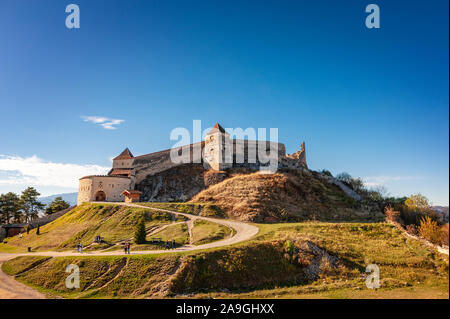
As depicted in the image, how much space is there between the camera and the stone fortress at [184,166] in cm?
4897

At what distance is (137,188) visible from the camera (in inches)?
2015

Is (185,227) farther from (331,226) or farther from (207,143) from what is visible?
(207,143)

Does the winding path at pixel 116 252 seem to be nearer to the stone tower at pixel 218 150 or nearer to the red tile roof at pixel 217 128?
the stone tower at pixel 218 150

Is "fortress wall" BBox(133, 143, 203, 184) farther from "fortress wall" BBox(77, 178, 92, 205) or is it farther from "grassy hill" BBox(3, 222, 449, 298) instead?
"grassy hill" BBox(3, 222, 449, 298)

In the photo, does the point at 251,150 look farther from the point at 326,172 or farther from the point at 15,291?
the point at 15,291

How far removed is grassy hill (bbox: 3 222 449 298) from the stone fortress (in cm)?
2588

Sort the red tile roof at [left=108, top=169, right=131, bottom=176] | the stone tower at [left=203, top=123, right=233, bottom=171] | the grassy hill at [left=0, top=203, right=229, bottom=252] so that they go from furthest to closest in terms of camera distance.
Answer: the stone tower at [left=203, top=123, right=233, bottom=171] → the red tile roof at [left=108, top=169, right=131, bottom=176] → the grassy hill at [left=0, top=203, right=229, bottom=252]

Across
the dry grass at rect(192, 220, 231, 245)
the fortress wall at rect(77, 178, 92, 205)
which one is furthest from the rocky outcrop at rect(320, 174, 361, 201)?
the fortress wall at rect(77, 178, 92, 205)

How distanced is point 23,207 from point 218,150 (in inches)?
1516

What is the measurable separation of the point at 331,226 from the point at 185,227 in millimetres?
16830

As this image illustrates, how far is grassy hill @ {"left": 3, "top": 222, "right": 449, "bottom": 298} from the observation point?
1783 cm

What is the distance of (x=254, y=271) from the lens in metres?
20.4

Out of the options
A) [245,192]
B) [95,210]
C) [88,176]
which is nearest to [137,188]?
[88,176]

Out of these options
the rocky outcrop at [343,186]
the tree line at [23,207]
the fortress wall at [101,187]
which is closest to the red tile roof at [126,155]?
the fortress wall at [101,187]
